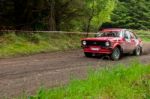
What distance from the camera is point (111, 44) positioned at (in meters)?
20.0

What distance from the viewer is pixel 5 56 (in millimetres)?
20016

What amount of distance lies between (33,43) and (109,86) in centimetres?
1325

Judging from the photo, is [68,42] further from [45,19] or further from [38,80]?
[38,80]

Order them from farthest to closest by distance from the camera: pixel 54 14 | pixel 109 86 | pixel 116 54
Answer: pixel 54 14 → pixel 116 54 → pixel 109 86

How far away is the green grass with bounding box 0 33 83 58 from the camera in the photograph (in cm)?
2145

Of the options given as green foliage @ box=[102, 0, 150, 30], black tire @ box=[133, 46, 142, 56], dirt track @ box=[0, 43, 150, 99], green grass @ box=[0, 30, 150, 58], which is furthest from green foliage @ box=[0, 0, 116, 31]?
green foliage @ box=[102, 0, 150, 30]

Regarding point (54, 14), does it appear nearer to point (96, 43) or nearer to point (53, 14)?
point (53, 14)

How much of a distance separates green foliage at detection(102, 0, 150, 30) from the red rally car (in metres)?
32.3

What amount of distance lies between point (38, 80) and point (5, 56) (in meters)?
7.47

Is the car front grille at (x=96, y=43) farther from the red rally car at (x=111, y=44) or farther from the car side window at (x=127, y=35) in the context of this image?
the car side window at (x=127, y=35)

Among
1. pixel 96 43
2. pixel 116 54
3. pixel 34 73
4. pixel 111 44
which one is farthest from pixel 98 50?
pixel 34 73

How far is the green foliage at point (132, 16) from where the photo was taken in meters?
55.6

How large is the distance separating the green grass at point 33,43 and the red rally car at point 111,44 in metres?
Result: 3.47

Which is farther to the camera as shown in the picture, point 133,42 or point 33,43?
point 33,43
